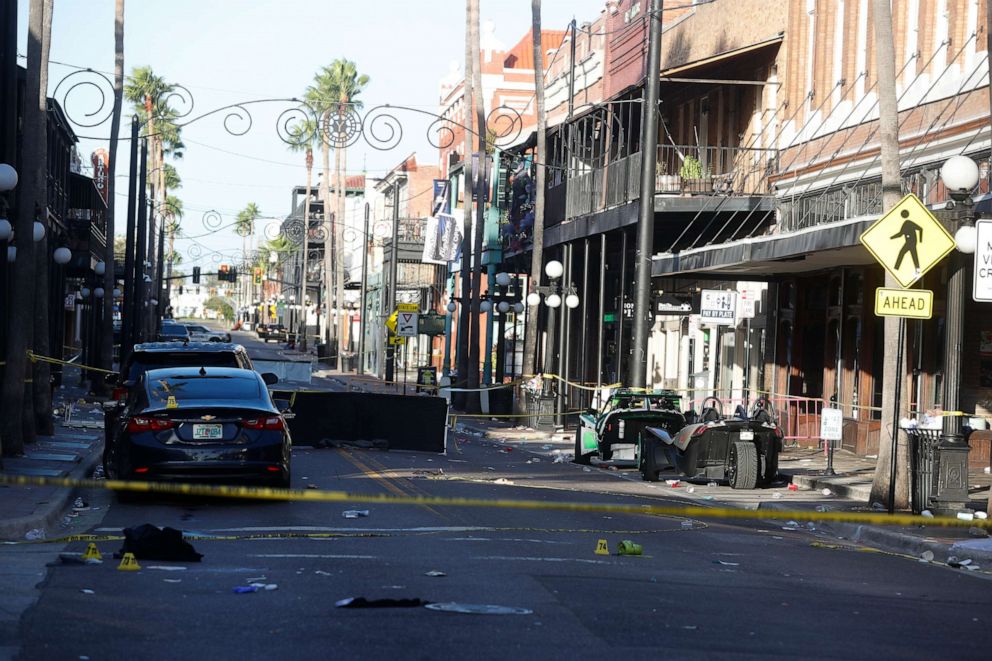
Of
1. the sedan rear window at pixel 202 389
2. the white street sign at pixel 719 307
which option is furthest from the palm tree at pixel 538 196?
the sedan rear window at pixel 202 389

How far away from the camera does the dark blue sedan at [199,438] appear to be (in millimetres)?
15062

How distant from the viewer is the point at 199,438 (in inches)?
598

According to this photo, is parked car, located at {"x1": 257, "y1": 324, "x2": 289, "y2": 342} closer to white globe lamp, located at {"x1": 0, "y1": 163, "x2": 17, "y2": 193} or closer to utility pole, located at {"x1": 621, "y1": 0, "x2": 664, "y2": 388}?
utility pole, located at {"x1": 621, "y1": 0, "x2": 664, "y2": 388}

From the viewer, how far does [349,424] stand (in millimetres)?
26000

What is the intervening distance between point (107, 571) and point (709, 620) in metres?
4.28

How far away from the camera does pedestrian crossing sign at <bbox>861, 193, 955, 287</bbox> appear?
15484 mm

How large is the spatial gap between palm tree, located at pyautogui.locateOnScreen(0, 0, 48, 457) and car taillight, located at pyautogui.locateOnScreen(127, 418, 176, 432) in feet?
18.7

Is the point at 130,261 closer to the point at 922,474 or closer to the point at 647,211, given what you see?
the point at 647,211

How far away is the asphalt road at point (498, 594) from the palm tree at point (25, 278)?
19.6ft

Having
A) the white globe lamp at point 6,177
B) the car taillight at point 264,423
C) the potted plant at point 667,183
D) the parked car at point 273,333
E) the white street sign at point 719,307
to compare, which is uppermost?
the potted plant at point 667,183

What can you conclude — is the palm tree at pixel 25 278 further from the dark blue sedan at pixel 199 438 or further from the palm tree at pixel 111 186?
the palm tree at pixel 111 186

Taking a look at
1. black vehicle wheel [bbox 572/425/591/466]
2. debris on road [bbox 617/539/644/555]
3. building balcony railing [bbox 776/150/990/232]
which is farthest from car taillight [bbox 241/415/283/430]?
building balcony railing [bbox 776/150/990/232]

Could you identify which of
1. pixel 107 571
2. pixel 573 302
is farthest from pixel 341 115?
pixel 107 571

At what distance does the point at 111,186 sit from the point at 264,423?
1023 inches
